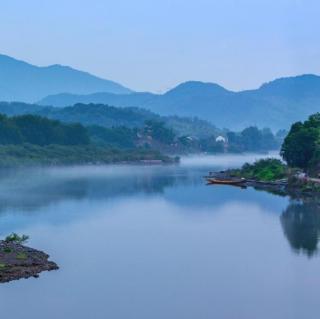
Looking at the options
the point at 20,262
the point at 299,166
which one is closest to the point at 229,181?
the point at 299,166

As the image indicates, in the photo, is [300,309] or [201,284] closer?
[300,309]

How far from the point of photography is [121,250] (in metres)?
22.8

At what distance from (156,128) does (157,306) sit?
253ft

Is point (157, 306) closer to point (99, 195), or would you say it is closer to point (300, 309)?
point (300, 309)

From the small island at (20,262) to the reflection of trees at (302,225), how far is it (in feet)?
28.3

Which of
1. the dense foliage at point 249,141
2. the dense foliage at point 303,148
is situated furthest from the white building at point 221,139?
the dense foliage at point 303,148

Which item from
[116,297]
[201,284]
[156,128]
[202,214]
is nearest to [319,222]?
[202,214]

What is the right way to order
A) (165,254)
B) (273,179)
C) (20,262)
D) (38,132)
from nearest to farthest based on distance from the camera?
(20,262)
(165,254)
(273,179)
(38,132)

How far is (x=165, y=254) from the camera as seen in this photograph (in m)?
22.2

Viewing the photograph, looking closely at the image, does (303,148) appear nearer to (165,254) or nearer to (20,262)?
(165,254)

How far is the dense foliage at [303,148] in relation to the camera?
44.0 metres

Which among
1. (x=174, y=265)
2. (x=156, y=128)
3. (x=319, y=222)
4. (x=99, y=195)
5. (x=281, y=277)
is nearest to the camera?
(x=281, y=277)

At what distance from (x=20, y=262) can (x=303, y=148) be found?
2887 cm

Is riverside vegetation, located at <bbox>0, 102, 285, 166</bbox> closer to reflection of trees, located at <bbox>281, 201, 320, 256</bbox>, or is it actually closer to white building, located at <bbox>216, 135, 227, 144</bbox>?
white building, located at <bbox>216, 135, 227, 144</bbox>
